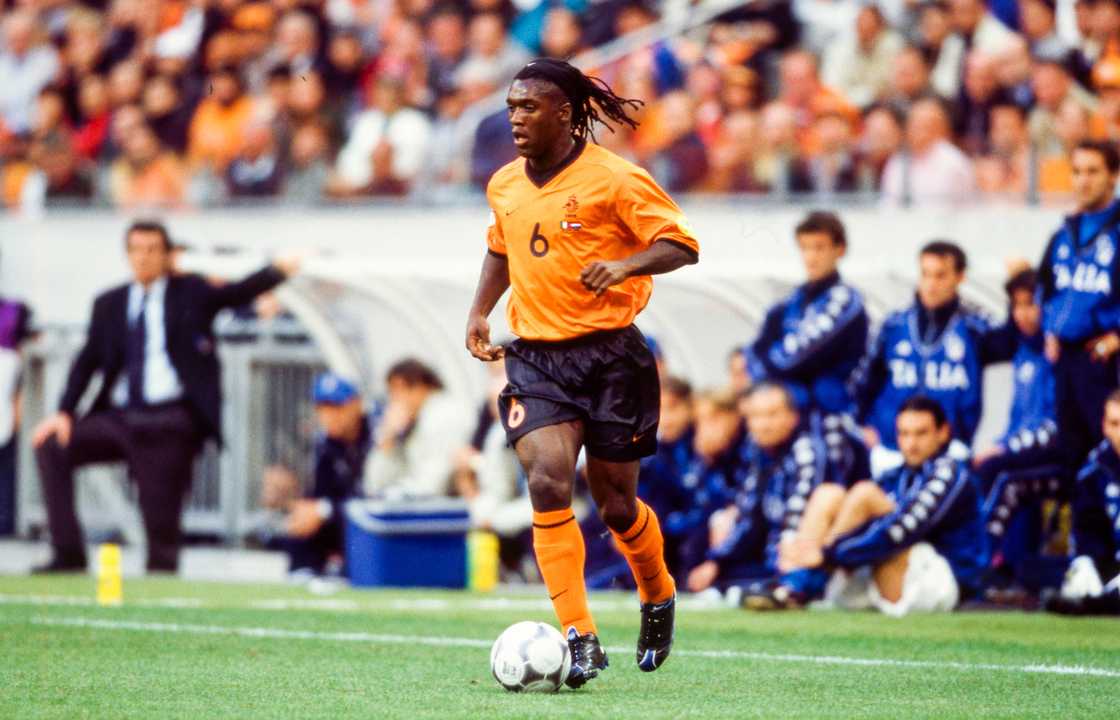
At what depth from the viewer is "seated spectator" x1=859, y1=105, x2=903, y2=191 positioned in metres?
13.4

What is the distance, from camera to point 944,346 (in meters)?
11.6

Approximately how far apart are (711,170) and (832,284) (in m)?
2.56

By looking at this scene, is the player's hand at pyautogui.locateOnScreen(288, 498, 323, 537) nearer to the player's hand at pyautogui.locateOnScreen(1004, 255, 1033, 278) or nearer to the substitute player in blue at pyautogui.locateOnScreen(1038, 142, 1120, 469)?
the player's hand at pyautogui.locateOnScreen(1004, 255, 1033, 278)

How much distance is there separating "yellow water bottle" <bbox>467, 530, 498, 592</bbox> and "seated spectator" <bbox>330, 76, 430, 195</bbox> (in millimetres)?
3679

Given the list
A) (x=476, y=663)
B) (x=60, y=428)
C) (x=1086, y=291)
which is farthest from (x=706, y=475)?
(x=476, y=663)

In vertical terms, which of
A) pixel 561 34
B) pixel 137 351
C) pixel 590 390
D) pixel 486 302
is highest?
pixel 561 34

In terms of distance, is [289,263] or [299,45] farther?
[299,45]

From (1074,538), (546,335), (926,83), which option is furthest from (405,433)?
(546,335)

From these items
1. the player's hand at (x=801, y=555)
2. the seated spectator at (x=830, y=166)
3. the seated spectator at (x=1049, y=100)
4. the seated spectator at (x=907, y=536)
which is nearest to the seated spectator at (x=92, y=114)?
the seated spectator at (x=830, y=166)

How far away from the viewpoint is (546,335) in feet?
24.2

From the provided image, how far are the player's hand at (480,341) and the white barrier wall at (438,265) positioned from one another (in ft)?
17.8

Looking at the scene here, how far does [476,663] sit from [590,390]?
1304 millimetres

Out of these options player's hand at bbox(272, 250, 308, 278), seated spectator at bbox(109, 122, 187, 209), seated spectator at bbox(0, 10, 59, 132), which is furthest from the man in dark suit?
seated spectator at bbox(0, 10, 59, 132)

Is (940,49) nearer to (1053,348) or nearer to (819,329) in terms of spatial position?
(819,329)
